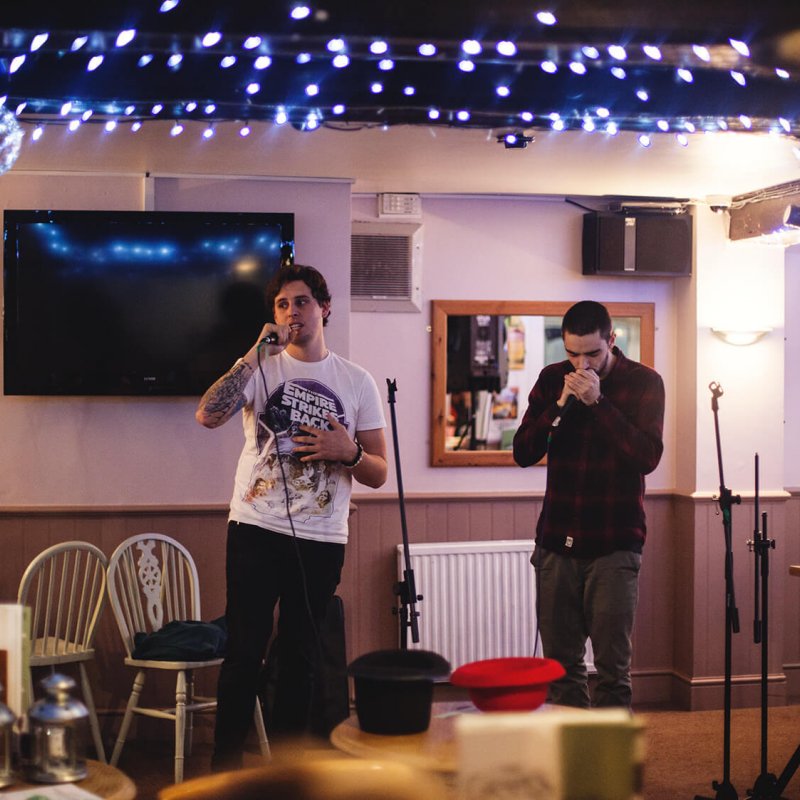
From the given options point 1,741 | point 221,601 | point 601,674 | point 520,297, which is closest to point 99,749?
point 221,601

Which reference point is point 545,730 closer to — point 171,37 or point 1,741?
point 1,741

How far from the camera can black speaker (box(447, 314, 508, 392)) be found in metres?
5.14

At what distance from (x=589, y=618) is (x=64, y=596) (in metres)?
2.33

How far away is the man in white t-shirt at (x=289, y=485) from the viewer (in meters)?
3.01

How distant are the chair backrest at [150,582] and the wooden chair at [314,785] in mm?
2732

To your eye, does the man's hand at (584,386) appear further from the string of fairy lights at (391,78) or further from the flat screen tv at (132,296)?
the flat screen tv at (132,296)

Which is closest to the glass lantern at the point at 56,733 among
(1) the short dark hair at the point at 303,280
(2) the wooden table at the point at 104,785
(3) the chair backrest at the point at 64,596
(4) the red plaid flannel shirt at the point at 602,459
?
(2) the wooden table at the point at 104,785

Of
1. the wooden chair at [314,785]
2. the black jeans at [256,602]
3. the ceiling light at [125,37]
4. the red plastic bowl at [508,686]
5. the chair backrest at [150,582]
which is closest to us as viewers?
the wooden chair at [314,785]

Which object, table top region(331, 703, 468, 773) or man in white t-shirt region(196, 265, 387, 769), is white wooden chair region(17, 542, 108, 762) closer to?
man in white t-shirt region(196, 265, 387, 769)

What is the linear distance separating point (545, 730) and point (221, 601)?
3.54m

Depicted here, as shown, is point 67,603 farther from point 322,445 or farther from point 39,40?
point 39,40

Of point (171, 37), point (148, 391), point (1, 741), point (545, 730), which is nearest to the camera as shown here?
point (545, 730)

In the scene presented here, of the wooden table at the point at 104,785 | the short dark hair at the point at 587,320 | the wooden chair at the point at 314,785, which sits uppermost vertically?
the short dark hair at the point at 587,320

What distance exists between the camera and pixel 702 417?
5047mm
